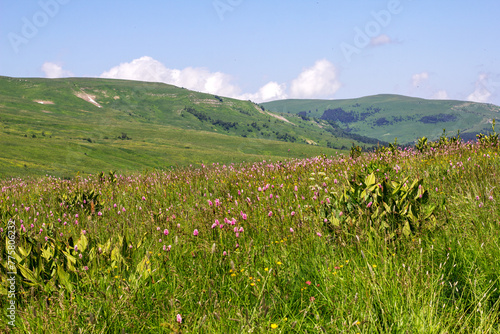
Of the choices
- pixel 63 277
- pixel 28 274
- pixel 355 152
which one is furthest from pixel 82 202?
pixel 355 152

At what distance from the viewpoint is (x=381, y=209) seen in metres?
3.94

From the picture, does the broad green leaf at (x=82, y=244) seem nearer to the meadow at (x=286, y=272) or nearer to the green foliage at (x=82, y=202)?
the meadow at (x=286, y=272)

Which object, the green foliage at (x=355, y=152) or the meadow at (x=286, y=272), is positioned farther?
the green foliage at (x=355, y=152)

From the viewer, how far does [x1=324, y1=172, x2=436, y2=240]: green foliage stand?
365 centimetres

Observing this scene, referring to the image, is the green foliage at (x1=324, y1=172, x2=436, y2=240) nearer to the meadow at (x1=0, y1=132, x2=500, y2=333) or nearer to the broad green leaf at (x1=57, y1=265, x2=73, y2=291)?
the meadow at (x1=0, y1=132, x2=500, y2=333)

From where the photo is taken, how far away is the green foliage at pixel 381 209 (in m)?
3.65

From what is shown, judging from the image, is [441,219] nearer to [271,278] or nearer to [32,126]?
[271,278]

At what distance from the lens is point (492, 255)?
2848 millimetres

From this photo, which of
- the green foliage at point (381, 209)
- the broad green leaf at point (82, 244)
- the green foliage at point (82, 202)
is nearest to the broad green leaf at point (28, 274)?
the broad green leaf at point (82, 244)

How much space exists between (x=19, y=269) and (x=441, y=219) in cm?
410

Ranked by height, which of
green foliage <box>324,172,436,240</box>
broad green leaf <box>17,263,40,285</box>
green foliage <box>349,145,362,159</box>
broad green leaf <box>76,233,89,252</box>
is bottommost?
broad green leaf <box>17,263,40,285</box>

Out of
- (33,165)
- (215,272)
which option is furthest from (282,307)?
(33,165)

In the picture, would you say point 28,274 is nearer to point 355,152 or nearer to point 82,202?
point 82,202

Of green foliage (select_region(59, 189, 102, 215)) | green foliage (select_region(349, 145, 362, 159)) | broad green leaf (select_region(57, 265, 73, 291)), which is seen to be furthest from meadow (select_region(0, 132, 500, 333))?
green foliage (select_region(349, 145, 362, 159))
